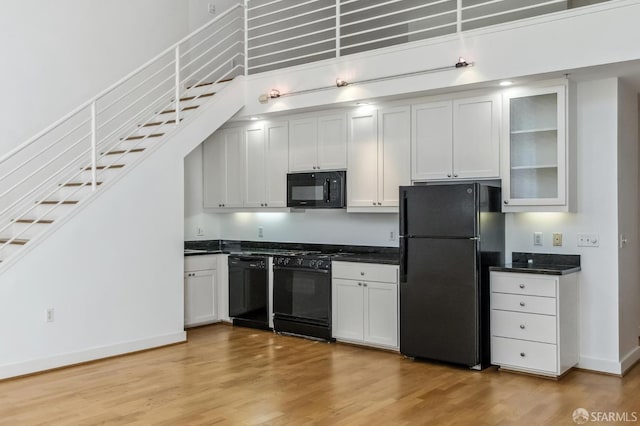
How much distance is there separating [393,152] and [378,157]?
7.2 inches

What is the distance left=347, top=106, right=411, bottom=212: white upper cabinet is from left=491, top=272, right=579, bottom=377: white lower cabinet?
4.53 feet

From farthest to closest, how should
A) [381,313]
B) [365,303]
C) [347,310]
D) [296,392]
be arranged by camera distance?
[347,310], [365,303], [381,313], [296,392]

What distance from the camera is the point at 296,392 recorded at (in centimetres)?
443

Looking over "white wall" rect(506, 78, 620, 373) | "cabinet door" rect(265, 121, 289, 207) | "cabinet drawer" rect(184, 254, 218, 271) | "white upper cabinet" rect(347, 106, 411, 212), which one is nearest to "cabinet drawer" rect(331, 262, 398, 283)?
"white upper cabinet" rect(347, 106, 411, 212)

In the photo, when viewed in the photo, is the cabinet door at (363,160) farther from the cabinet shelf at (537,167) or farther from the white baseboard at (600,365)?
the white baseboard at (600,365)

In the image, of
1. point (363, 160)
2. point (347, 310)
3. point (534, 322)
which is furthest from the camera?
point (363, 160)

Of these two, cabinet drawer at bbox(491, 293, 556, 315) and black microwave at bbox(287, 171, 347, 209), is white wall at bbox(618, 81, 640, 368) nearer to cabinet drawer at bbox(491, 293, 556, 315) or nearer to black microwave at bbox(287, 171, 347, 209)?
cabinet drawer at bbox(491, 293, 556, 315)

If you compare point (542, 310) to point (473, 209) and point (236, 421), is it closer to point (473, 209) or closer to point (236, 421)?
point (473, 209)

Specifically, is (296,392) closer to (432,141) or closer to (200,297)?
(432,141)

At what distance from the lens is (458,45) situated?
514 cm

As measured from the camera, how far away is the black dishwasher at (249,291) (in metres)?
6.76

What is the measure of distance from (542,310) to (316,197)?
2632 mm

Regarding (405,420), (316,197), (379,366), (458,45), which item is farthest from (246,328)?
(458,45)

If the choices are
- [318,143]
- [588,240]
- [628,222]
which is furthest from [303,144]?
[628,222]
